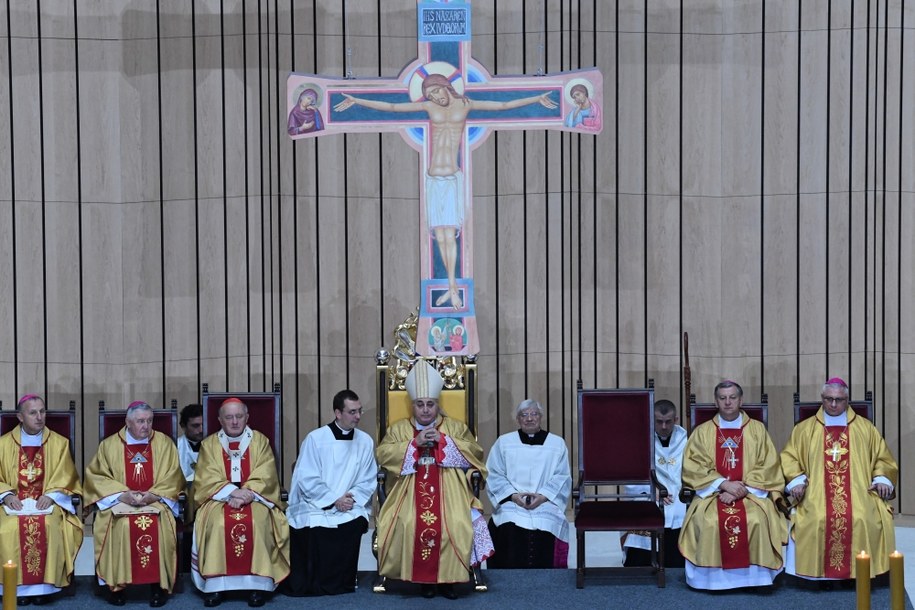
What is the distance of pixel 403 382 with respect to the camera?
920 centimetres

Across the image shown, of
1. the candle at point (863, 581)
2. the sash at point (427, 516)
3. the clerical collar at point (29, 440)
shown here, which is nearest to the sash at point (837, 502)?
the sash at point (427, 516)

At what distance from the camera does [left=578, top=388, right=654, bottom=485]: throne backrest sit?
28.5 feet

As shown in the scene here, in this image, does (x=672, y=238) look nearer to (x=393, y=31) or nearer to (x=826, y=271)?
(x=826, y=271)

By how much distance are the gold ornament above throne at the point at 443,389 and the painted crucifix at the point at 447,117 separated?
105mm

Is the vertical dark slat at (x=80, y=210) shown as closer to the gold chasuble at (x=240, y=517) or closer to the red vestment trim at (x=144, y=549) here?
the gold chasuble at (x=240, y=517)

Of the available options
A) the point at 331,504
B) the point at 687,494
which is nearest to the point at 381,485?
the point at 331,504

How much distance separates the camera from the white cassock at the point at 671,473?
29.2ft

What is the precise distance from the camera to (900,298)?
10453mm

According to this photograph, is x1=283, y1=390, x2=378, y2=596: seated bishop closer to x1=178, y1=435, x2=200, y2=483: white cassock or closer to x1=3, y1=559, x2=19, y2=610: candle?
x1=178, y1=435, x2=200, y2=483: white cassock

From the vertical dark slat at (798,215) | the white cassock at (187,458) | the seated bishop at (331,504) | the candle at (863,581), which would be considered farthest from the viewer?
the vertical dark slat at (798,215)

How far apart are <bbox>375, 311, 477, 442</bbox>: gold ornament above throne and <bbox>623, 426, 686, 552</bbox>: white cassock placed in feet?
3.64

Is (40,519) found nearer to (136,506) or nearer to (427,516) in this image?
(136,506)

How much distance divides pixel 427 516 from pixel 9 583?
3.61 m

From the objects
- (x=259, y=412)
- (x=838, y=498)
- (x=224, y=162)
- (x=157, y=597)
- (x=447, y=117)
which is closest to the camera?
(x=157, y=597)
